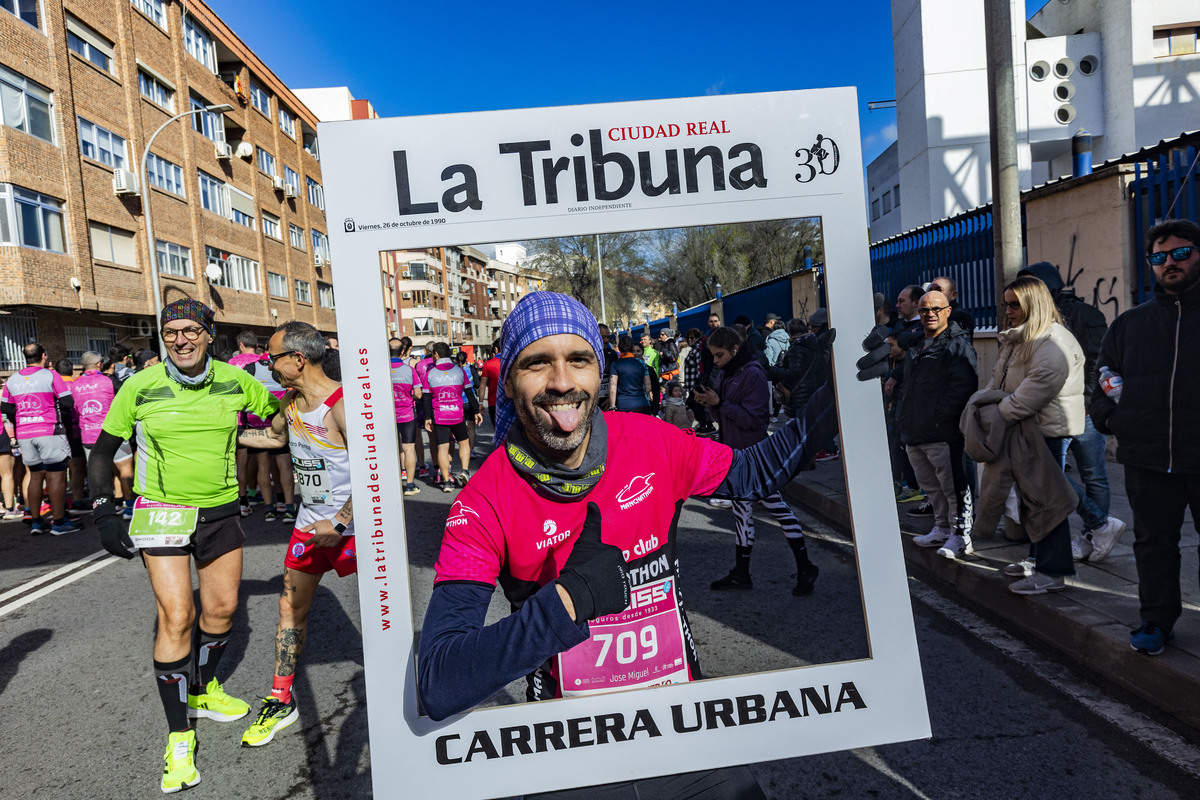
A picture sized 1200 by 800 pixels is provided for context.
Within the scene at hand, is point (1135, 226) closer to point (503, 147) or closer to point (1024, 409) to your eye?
point (1024, 409)

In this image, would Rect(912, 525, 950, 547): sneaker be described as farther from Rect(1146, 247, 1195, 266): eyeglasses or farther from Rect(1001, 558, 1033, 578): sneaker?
Rect(1146, 247, 1195, 266): eyeglasses

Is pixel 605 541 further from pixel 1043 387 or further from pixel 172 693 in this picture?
pixel 1043 387

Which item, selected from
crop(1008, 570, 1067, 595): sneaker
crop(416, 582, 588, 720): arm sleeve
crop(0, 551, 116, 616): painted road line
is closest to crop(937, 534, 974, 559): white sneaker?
crop(1008, 570, 1067, 595): sneaker

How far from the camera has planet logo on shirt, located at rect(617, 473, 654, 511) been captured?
65.7 inches

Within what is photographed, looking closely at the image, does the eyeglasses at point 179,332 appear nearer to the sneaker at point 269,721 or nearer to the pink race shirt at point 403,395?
the sneaker at point 269,721

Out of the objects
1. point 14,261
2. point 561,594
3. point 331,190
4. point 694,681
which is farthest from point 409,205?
point 14,261

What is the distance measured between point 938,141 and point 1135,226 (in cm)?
2000

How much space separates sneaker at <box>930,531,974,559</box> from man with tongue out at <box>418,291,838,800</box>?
369 cm

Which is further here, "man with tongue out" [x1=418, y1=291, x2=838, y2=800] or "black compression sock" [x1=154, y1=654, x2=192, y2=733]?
"black compression sock" [x1=154, y1=654, x2=192, y2=733]

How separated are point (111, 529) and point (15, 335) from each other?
18704mm

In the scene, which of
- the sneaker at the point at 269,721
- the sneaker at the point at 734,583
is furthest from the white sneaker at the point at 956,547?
the sneaker at the point at 269,721

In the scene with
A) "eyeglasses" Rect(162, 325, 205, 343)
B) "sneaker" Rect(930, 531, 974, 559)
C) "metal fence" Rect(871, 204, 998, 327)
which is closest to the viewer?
"eyeglasses" Rect(162, 325, 205, 343)

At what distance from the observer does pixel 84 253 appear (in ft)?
65.0

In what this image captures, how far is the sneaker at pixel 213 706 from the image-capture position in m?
3.62
